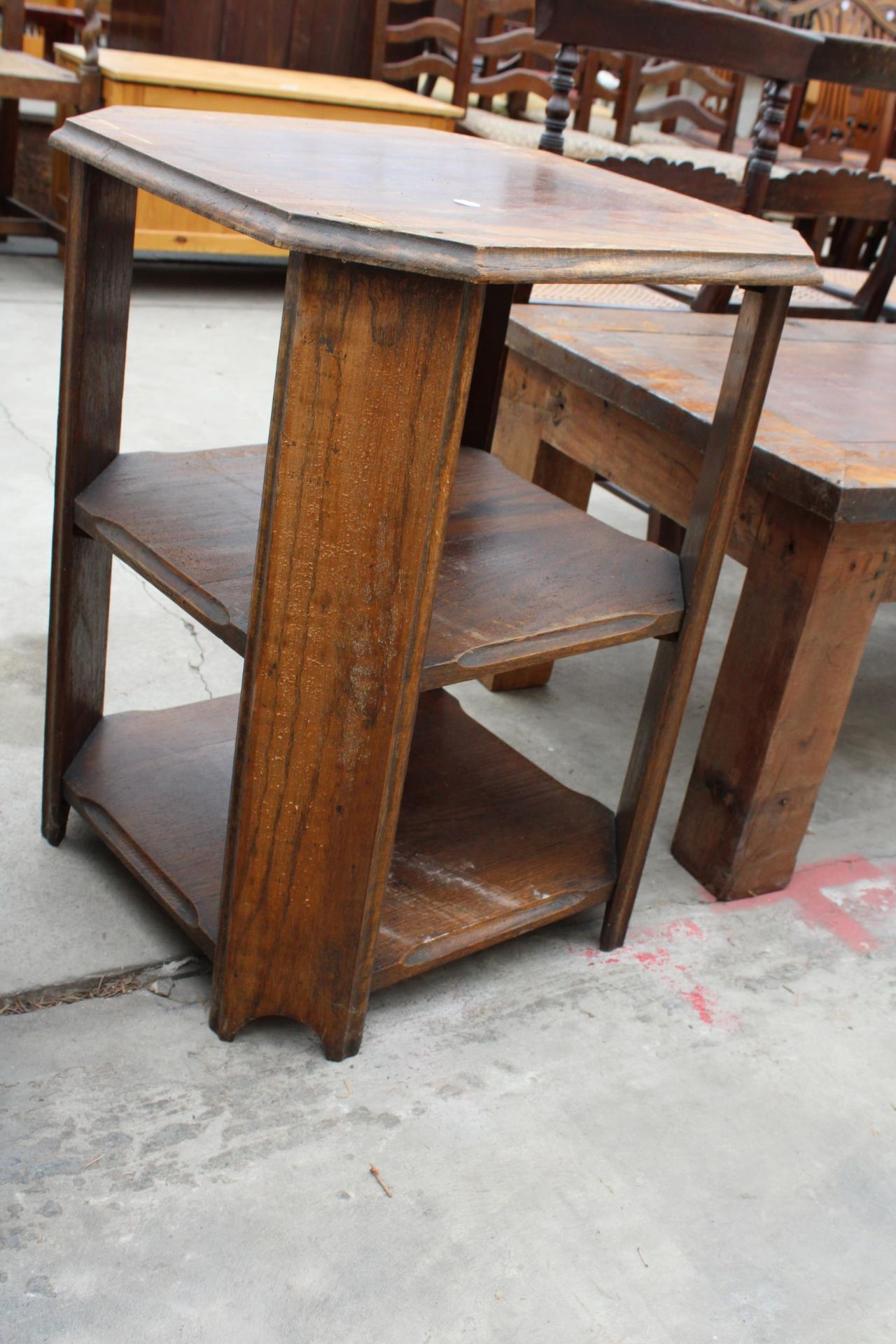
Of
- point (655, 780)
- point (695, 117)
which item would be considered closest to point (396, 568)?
point (655, 780)

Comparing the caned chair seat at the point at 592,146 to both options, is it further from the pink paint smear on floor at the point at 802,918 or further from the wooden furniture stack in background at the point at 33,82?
the pink paint smear on floor at the point at 802,918

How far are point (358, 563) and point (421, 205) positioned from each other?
0.31 m

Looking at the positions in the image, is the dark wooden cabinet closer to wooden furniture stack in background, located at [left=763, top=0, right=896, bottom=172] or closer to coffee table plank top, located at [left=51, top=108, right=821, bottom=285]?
wooden furniture stack in background, located at [left=763, top=0, right=896, bottom=172]

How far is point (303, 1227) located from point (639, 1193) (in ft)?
1.12

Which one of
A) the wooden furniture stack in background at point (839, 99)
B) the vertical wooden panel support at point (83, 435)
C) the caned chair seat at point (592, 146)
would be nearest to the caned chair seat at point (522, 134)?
the caned chair seat at point (592, 146)

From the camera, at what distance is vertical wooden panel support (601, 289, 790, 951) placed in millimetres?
1333

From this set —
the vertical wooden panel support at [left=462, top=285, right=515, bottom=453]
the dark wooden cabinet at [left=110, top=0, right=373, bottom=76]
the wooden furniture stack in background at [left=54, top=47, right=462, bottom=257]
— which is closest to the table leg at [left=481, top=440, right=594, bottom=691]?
the vertical wooden panel support at [left=462, top=285, right=515, bottom=453]

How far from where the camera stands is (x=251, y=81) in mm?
4320

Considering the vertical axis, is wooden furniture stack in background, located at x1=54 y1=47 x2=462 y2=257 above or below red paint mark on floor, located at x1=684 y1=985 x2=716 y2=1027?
above

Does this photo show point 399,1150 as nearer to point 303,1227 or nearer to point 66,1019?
point 303,1227

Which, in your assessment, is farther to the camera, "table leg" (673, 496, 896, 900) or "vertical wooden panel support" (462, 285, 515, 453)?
"vertical wooden panel support" (462, 285, 515, 453)

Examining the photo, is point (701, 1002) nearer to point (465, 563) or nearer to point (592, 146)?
point (465, 563)

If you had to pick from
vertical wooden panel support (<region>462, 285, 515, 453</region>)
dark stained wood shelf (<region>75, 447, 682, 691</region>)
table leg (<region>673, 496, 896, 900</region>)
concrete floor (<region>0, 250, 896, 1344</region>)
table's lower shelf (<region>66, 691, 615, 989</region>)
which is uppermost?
vertical wooden panel support (<region>462, 285, 515, 453</region>)

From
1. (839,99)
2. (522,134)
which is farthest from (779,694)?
(839,99)
